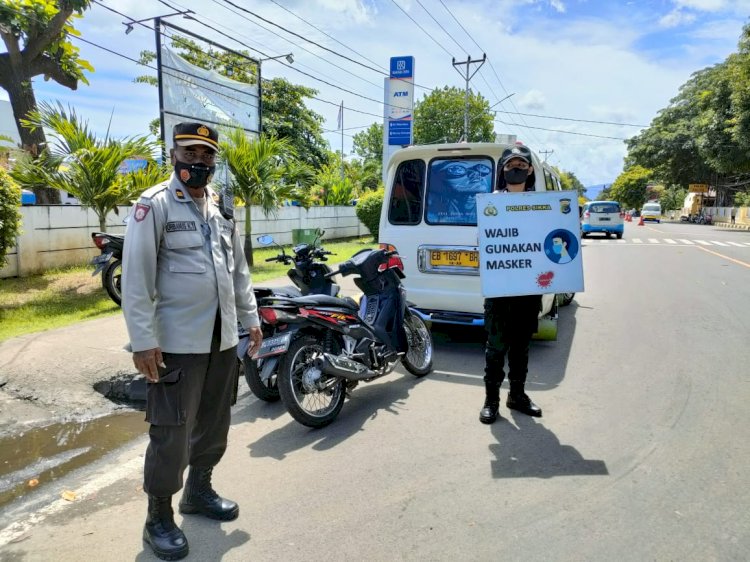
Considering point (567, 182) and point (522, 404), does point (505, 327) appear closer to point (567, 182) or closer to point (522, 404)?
point (522, 404)

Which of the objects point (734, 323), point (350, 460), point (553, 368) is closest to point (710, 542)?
point (350, 460)

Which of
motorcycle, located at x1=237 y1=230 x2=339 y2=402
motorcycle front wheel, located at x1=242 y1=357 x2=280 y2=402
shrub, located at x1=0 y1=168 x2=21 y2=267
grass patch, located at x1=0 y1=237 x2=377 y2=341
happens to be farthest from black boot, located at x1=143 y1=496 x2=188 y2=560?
shrub, located at x1=0 y1=168 x2=21 y2=267

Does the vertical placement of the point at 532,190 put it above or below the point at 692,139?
below

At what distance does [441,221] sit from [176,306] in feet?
12.5

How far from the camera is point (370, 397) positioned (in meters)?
4.70

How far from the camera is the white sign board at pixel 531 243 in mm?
4008

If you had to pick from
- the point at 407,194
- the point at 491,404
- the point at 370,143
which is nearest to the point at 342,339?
the point at 491,404

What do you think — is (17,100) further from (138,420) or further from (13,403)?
(138,420)

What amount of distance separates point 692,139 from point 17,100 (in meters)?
51.7

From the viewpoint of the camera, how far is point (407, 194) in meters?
6.02

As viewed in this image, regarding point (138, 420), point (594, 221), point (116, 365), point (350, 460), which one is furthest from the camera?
point (594, 221)

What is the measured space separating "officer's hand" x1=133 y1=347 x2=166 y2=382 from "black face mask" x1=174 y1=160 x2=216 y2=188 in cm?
78

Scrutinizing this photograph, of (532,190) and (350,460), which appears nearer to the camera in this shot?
(350,460)

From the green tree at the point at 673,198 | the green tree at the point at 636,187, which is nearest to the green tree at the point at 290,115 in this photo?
the green tree at the point at 673,198
